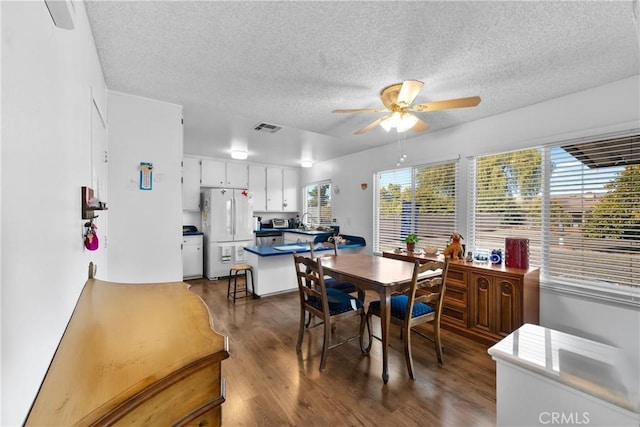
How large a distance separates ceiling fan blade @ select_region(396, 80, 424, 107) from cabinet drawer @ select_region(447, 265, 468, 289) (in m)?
1.88

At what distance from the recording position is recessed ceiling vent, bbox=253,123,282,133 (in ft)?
11.5

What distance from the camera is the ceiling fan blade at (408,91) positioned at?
6.20ft

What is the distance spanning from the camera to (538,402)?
3.17 feet

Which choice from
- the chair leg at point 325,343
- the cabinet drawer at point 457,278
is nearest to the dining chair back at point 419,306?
the chair leg at point 325,343

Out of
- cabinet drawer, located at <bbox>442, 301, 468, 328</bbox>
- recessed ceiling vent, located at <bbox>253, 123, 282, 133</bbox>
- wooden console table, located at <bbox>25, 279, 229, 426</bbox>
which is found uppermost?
recessed ceiling vent, located at <bbox>253, 123, 282, 133</bbox>

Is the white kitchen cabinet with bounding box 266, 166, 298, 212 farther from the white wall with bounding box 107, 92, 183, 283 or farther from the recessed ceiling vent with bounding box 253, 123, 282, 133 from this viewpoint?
the white wall with bounding box 107, 92, 183, 283

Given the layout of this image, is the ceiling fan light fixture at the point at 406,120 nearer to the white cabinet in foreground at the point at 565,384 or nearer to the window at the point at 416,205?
the window at the point at 416,205

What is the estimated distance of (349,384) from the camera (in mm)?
2029

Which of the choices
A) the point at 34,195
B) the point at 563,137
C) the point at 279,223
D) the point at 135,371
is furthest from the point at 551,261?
the point at 279,223

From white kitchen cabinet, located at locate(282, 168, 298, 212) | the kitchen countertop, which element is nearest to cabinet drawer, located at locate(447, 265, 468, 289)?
the kitchen countertop

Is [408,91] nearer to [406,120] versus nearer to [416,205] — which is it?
[406,120]

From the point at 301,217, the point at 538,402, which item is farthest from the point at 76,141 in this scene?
the point at 301,217

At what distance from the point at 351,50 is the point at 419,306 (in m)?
2.09

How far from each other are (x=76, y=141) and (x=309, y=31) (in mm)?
1371
